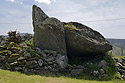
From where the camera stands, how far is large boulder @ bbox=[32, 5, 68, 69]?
29.8ft

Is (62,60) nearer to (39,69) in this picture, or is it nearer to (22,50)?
(39,69)

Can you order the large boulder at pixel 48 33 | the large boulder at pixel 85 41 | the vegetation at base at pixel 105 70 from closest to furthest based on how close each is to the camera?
the vegetation at base at pixel 105 70, the large boulder at pixel 48 33, the large boulder at pixel 85 41

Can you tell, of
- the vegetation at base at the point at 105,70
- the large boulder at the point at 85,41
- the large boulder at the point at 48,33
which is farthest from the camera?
the large boulder at the point at 85,41

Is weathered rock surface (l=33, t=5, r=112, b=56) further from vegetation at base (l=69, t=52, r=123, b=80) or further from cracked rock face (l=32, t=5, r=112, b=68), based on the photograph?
vegetation at base (l=69, t=52, r=123, b=80)

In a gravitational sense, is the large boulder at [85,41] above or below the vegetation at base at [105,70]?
above

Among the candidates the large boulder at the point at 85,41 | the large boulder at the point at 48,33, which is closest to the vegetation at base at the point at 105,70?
the large boulder at the point at 85,41

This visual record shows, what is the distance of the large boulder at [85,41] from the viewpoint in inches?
371

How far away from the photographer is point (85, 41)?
937 centimetres

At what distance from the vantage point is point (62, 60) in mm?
8516

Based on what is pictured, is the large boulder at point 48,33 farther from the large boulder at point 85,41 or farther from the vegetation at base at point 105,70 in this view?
the vegetation at base at point 105,70

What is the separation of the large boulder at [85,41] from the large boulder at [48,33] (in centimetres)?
65

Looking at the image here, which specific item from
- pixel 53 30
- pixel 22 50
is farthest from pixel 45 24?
pixel 22 50

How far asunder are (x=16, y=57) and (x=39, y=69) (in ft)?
5.69

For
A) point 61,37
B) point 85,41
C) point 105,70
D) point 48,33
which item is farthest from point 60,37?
point 105,70
